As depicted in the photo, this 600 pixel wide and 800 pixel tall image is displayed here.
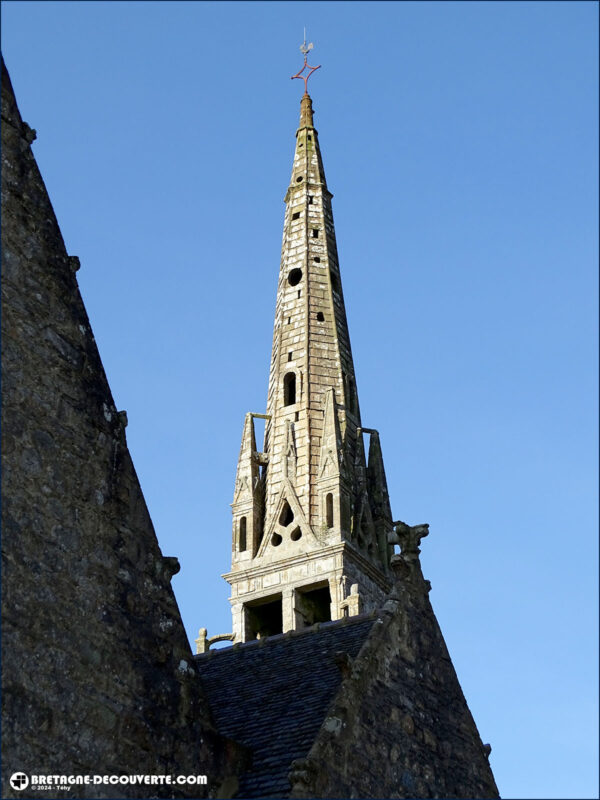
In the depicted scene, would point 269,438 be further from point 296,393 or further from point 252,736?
point 252,736

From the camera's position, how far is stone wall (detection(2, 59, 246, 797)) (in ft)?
31.7

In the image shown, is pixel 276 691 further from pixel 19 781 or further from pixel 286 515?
pixel 286 515

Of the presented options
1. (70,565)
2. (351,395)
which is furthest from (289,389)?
(70,565)

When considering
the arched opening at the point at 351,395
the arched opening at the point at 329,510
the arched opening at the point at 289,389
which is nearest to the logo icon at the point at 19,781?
the arched opening at the point at 329,510

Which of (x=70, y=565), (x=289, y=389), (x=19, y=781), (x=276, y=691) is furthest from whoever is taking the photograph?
(x=289, y=389)

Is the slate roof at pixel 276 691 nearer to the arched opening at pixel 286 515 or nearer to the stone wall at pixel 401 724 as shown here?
the stone wall at pixel 401 724

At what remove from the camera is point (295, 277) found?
4178cm

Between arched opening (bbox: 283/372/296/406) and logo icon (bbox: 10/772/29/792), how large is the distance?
29.5m

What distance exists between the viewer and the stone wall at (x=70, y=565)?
31.7 ft

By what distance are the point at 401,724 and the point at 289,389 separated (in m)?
26.8

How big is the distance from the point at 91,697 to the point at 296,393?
28.8 metres

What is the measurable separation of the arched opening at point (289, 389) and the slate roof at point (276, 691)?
75.8 ft

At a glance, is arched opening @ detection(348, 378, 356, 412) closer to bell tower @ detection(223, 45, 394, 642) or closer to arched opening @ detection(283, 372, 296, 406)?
bell tower @ detection(223, 45, 394, 642)

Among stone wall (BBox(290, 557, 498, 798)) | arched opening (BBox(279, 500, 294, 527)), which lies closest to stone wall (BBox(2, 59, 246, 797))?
stone wall (BBox(290, 557, 498, 798))
